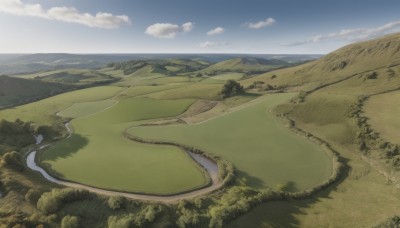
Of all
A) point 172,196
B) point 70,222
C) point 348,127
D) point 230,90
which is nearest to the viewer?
point 70,222

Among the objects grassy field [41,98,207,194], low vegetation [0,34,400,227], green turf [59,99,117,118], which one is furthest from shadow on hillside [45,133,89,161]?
green turf [59,99,117,118]

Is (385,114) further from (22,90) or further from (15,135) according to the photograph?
Result: (22,90)

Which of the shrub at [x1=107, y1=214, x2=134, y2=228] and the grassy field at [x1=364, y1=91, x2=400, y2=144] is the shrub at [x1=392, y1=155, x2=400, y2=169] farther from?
the shrub at [x1=107, y1=214, x2=134, y2=228]

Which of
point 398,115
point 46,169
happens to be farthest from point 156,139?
point 398,115

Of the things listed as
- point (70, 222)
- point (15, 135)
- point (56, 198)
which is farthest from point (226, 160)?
point (15, 135)

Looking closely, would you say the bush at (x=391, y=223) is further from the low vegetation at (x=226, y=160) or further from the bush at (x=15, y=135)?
the bush at (x=15, y=135)

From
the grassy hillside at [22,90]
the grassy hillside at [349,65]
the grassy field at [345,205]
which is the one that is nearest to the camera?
the grassy field at [345,205]

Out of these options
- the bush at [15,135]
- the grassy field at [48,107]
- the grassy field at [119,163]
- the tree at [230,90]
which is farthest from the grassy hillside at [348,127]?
the grassy field at [48,107]
